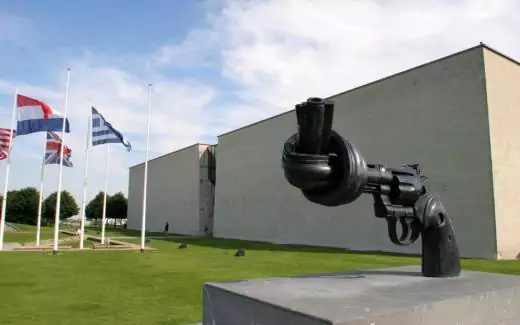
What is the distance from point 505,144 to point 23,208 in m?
86.7

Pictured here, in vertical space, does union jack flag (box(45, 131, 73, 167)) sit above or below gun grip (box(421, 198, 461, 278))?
above

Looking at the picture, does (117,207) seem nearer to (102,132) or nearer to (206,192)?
(206,192)

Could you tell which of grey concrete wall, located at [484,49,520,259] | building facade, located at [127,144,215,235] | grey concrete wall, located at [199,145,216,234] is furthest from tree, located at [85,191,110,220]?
grey concrete wall, located at [484,49,520,259]

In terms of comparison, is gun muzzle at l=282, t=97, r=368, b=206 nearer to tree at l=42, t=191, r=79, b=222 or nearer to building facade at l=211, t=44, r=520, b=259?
building facade at l=211, t=44, r=520, b=259

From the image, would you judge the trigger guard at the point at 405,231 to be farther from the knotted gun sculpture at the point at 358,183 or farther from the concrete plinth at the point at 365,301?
the concrete plinth at the point at 365,301

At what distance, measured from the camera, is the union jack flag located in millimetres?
22739

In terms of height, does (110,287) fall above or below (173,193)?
below

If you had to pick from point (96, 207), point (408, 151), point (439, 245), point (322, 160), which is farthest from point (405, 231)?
point (96, 207)

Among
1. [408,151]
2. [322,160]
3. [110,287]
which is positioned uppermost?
[408,151]

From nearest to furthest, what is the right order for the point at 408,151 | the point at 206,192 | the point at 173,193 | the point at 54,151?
1. the point at 54,151
2. the point at 408,151
3. the point at 206,192
4. the point at 173,193

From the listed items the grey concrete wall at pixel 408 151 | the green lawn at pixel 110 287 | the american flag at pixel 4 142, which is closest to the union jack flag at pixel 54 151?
the american flag at pixel 4 142

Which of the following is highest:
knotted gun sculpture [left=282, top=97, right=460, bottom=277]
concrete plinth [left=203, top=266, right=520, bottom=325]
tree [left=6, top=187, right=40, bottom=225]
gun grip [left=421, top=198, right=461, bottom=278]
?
tree [left=6, top=187, right=40, bottom=225]

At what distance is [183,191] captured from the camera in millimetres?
51719

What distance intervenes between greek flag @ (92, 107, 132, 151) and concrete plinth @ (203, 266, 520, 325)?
690 inches
